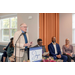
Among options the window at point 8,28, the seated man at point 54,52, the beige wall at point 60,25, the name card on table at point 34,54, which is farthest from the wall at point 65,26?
the name card on table at point 34,54

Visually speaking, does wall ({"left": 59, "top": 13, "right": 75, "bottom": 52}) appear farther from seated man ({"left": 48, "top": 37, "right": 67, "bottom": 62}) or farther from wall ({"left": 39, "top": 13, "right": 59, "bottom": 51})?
seated man ({"left": 48, "top": 37, "right": 67, "bottom": 62})

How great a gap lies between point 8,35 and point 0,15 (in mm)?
1213

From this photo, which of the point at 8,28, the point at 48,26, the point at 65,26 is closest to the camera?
the point at 48,26

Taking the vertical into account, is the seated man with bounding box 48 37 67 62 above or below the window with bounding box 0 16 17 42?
below

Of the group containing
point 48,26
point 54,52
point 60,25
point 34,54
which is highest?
point 60,25

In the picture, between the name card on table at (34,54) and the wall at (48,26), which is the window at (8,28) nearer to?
the wall at (48,26)

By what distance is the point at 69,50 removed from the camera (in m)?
3.79

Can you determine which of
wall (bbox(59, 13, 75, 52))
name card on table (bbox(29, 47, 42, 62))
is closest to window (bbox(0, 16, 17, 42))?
wall (bbox(59, 13, 75, 52))

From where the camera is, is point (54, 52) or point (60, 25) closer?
point (54, 52)

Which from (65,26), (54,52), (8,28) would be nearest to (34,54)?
(54,52)

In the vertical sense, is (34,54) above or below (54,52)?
above

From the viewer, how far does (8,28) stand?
222 inches

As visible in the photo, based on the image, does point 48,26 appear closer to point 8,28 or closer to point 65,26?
point 65,26

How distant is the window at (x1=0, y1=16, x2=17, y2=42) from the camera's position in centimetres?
548
